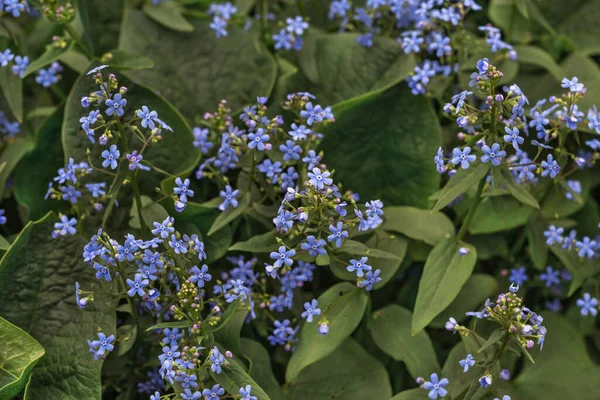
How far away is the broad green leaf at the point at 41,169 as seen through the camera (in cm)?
309

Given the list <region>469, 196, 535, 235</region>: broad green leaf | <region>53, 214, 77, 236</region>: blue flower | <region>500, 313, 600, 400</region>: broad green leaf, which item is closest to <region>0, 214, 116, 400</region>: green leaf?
<region>53, 214, 77, 236</region>: blue flower

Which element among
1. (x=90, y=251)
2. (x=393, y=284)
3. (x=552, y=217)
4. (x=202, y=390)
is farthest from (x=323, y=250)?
(x=552, y=217)

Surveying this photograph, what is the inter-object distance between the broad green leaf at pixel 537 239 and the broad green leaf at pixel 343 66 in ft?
3.02

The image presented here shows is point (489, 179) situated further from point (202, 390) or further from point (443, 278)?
point (202, 390)

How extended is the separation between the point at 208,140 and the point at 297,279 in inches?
27.5

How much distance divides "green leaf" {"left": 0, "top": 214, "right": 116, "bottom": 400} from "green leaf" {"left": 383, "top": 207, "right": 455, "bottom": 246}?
1.16 meters

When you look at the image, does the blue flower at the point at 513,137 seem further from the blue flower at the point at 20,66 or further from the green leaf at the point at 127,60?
the blue flower at the point at 20,66

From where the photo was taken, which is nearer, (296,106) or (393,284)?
(296,106)

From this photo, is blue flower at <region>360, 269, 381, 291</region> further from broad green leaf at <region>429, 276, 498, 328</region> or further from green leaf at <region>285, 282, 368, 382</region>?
broad green leaf at <region>429, 276, 498, 328</region>

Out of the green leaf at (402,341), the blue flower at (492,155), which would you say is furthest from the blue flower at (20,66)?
the blue flower at (492,155)

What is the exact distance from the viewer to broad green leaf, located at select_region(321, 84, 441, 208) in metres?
3.14

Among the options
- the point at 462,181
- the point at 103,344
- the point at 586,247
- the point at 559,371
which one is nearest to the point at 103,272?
the point at 103,344

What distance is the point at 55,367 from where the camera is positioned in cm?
267

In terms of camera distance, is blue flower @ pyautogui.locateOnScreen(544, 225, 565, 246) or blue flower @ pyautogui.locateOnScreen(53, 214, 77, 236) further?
blue flower @ pyautogui.locateOnScreen(544, 225, 565, 246)
